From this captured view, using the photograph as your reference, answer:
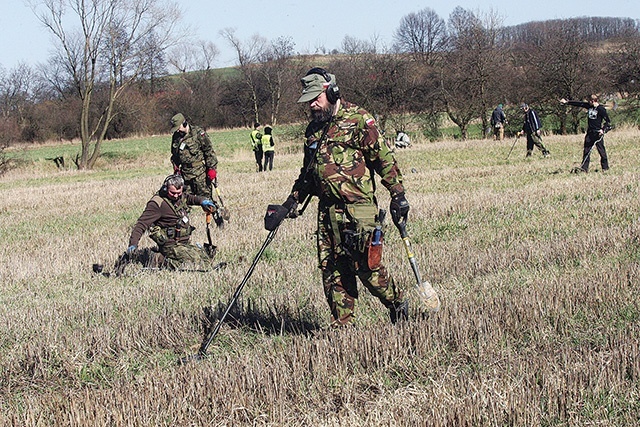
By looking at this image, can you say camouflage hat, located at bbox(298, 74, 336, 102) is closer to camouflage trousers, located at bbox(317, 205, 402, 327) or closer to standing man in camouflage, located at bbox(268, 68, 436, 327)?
standing man in camouflage, located at bbox(268, 68, 436, 327)

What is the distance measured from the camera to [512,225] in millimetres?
10156

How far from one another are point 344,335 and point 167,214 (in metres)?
4.40

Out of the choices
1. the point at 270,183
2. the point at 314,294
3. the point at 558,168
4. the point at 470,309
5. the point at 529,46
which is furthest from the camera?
the point at 529,46

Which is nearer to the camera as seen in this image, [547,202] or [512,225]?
[512,225]

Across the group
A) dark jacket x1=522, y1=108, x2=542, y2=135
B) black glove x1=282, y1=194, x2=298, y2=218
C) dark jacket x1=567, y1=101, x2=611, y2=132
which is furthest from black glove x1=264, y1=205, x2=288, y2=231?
dark jacket x1=522, y1=108, x2=542, y2=135

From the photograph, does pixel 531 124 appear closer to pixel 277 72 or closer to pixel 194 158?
pixel 194 158

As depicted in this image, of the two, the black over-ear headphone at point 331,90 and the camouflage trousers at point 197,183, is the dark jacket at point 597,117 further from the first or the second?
the black over-ear headphone at point 331,90

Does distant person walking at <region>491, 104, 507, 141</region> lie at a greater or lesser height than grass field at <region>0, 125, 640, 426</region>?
greater

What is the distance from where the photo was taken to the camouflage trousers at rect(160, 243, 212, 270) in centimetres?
889

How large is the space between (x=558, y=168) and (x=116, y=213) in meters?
11.1

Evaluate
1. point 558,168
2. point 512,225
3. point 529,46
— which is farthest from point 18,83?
point 512,225

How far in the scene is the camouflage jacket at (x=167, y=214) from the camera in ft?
28.3

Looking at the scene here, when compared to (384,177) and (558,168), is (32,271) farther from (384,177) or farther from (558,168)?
(558,168)

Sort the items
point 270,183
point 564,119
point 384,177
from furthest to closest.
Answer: point 564,119 → point 270,183 → point 384,177
